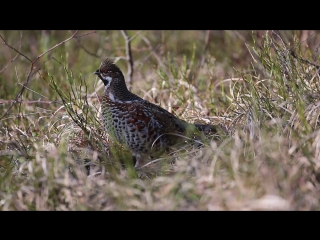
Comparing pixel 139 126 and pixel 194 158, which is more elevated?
pixel 139 126

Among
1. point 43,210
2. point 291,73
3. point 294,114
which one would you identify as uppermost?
point 291,73

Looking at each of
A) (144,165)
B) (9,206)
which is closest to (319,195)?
(144,165)

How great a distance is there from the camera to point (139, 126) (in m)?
4.98

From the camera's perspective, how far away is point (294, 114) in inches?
168

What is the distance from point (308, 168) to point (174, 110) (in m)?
2.58

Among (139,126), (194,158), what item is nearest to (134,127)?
(139,126)

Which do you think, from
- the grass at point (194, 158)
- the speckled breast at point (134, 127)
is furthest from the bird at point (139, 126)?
the grass at point (194, 158)

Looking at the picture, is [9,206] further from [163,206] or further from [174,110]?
[174,110]

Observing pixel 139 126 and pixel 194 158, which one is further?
pixel 139 126

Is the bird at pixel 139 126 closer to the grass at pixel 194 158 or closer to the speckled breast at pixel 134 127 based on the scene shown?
the speckled breast at pixel 134 127

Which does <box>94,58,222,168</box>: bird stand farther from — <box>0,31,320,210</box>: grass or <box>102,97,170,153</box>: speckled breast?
<box>0,31,320,210</box>: grass

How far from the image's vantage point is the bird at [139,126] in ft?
16.2

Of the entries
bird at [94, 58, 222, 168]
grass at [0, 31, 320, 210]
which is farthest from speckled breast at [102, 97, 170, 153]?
grass at [0, 31, 320, 210]

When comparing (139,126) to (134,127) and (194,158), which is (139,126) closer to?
(134,127)
